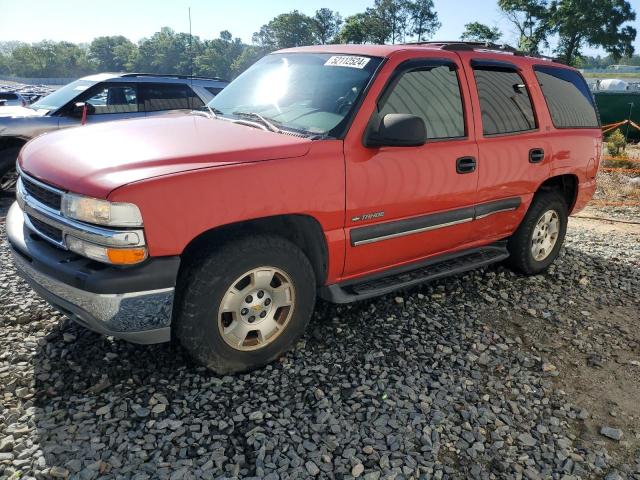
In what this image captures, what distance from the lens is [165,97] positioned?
786 cm

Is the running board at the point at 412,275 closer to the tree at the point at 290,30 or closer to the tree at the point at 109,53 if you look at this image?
the tree at the point at 290,30

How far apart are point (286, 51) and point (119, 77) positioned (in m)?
4.47

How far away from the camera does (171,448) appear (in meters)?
2.43

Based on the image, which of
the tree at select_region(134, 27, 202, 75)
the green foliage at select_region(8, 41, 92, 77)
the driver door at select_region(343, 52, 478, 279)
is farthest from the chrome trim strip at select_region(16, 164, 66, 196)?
the green foliage at select_region(8, 41, 92, 77)

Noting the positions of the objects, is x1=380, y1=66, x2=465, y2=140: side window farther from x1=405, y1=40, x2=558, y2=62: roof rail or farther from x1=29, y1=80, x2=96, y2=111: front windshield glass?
x1=29, y1=80, x2=96, y2=111: front windshield glass

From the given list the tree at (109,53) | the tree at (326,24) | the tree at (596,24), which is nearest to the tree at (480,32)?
the tree at (596,24)

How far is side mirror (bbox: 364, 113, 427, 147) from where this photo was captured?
3043mm

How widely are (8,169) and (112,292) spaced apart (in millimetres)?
5602

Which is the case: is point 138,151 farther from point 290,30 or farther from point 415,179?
point 290,30

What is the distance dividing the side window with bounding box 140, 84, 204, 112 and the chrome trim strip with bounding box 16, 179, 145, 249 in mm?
5275

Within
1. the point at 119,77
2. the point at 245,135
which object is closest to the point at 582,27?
the point at 119,77

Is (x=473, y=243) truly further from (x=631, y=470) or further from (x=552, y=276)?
(x=631, y=470)

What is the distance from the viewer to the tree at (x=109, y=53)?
428 ft

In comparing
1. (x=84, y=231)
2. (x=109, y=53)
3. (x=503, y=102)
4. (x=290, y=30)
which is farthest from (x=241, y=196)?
(x=109, y=53)
